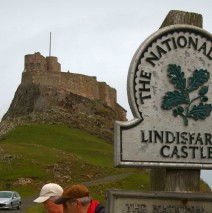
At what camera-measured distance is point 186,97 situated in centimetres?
474

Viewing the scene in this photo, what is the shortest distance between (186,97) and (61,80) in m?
88.6

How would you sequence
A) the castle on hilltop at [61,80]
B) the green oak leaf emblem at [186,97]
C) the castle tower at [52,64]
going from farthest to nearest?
1. the castle tower at [52,64]
2. the castle on hilltop at [61,80]
3. the green oak leaf emblem at [186,97]

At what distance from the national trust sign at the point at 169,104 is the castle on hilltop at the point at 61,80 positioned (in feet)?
287

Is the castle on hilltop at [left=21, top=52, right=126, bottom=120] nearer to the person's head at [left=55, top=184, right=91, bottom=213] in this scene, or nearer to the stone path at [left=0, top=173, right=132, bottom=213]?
the stone path at [left=0, top=173, right=132, bottom=213]

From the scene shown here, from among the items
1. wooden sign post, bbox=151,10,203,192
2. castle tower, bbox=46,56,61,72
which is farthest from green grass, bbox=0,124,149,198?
wooden sign post, bbox=151,10,203,192

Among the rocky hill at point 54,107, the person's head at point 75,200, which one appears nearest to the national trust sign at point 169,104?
the person's head at point 75,200

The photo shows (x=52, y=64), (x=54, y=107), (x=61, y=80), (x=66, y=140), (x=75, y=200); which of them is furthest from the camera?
(x=52, y=64)

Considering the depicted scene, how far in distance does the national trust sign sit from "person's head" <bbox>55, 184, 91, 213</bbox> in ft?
2.17

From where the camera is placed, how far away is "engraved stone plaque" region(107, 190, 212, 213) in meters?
4.50

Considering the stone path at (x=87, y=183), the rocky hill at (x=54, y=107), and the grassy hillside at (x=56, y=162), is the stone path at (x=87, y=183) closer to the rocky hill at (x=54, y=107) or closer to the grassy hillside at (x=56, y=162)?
the grassy hillside at (x=56, y=162)

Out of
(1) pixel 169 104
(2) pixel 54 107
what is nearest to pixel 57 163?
(2) pixel 54 107

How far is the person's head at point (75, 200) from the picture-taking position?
4977 mm

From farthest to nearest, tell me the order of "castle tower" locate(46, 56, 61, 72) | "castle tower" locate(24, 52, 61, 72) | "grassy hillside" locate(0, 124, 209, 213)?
"castle tower" locate(46, 56, 61, 72)
"castle tower" locate(24, 52, 61, 72)
"grassy hillside" locate(0, 124, 209, 213)

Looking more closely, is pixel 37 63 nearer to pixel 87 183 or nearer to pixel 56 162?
pixel 56 162
